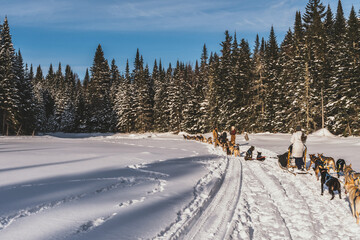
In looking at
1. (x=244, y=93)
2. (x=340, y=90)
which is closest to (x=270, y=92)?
(x=244, y=93)

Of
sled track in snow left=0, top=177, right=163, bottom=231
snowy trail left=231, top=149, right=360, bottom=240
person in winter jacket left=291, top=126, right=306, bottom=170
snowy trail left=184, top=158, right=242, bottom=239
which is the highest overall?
person in winter jacket left=291, top=126, right=306, bottom=170

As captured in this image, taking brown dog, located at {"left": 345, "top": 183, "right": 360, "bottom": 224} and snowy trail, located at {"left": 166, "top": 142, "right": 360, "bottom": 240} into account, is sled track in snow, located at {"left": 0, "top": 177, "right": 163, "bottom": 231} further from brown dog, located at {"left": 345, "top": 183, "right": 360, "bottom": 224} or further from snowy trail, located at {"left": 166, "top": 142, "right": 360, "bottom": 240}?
brown dog, located at {"left": 345, "top": 183, "right": 360, "bottom": 224}

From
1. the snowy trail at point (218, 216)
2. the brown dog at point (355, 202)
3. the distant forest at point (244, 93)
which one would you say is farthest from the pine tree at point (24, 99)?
the brown dog at point (355, 202)

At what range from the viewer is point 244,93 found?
38.6 metres

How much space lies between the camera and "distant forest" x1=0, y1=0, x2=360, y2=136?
2725cm

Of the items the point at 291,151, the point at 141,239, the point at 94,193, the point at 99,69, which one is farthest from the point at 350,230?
the point at 99,69

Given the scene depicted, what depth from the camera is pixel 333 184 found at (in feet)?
18.5

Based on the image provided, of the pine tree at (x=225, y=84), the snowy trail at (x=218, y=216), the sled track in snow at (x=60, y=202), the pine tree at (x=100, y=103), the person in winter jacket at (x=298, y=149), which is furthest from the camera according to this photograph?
the pine tree at (x=100, y=103)

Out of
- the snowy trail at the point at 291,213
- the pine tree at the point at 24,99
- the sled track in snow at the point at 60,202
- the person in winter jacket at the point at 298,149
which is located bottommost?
the snowy trail at the point at 291,213

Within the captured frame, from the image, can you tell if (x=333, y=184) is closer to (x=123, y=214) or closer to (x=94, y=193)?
(x=123, y=214)

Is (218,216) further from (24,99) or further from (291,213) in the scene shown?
(24,99)

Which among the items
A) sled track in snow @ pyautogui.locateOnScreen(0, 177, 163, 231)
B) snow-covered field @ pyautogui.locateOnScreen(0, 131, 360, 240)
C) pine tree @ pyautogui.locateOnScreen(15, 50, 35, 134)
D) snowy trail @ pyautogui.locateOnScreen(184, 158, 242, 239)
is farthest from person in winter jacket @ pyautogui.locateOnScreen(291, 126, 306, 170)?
pine tree @ pyautogui.locateOnScreen(15, 50, 35, 134)

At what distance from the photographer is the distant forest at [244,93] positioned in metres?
27.2

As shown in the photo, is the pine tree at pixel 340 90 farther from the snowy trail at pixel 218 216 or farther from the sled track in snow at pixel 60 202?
the sled track in snow at pixel 60 202
